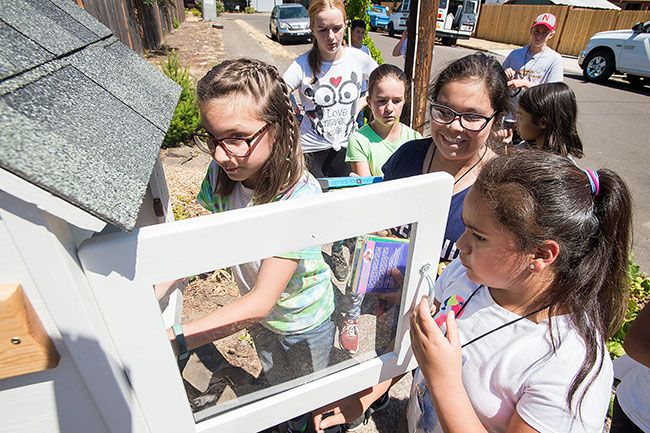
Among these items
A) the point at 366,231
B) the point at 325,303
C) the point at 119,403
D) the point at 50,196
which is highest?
the point at 50,196

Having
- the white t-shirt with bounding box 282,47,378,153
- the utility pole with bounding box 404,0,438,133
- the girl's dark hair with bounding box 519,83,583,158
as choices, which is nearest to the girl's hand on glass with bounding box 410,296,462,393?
the girl's dark hair with bounding box 519,83,583,158

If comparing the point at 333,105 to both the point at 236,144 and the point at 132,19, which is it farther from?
the point at 132,19

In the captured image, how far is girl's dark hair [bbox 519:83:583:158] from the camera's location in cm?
224

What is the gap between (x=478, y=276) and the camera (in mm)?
1020

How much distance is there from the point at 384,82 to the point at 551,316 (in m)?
1.77

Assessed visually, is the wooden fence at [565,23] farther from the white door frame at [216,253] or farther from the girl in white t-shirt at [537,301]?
the white door frame at [216,253]

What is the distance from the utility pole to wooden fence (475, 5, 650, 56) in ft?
59.5

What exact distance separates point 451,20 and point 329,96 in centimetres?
2057

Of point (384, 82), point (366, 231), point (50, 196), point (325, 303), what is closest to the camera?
point (50, 196)

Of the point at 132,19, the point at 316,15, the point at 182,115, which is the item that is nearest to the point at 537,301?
the point at 316,15

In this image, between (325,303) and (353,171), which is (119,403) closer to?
(325,303)

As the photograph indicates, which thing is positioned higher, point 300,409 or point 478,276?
point 478,276

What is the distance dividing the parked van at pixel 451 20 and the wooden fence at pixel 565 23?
5.71 ft

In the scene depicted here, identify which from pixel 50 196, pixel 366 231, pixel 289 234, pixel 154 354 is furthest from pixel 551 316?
pixel 50 196
